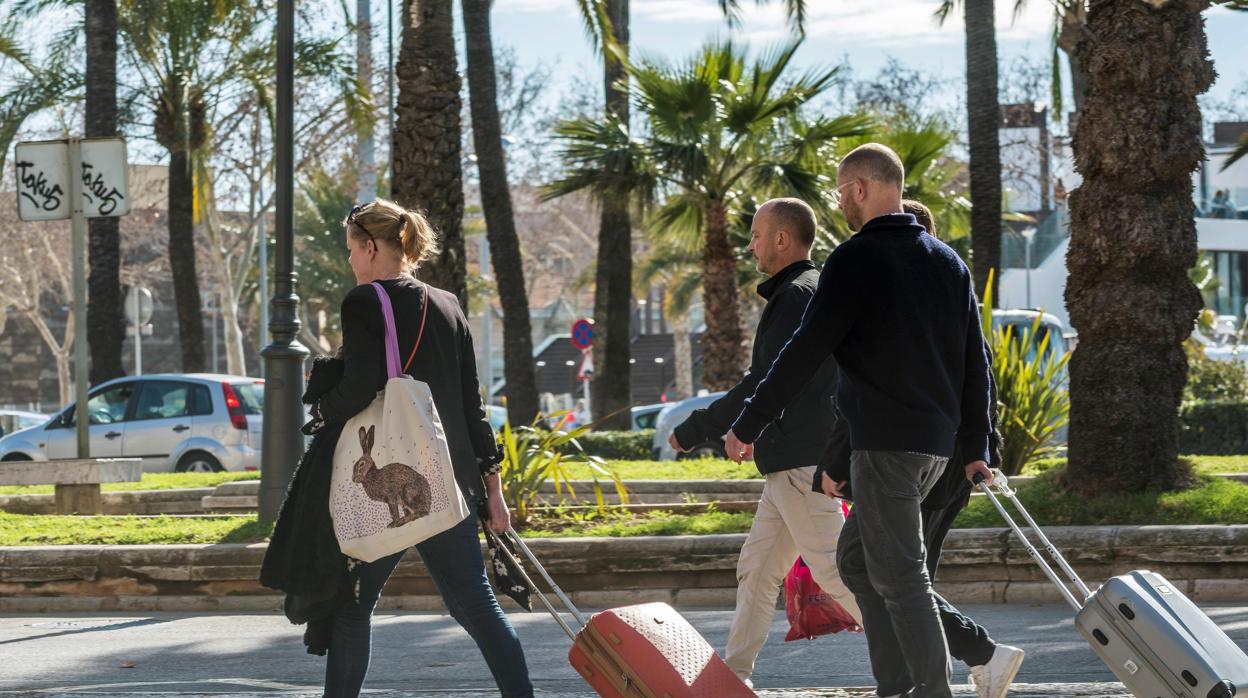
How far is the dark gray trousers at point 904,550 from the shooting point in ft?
14.3

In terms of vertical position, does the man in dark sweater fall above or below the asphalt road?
above

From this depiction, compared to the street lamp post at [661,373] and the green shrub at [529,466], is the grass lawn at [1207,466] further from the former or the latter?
the street lamp post at [661,373]

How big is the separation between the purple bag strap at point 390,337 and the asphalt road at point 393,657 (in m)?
1.63

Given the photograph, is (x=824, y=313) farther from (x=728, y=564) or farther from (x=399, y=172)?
(x=399, y=172)

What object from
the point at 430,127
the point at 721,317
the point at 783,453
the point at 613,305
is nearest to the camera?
the point at 783,453

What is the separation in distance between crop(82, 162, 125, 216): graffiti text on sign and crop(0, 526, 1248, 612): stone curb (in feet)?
9.27

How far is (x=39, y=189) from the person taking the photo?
11094 millimetres

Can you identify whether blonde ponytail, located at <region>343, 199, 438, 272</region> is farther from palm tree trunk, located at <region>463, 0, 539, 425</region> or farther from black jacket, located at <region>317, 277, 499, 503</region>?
palm tree trunk, located at <region>463, 0, 539, 425</region>

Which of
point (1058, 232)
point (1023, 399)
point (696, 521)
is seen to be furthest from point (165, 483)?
point (1058, 232)

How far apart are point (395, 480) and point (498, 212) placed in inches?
587

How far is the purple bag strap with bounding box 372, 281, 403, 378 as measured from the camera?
14.9ft

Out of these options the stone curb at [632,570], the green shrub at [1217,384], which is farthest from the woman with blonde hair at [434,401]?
the green shrub at [1217,384]

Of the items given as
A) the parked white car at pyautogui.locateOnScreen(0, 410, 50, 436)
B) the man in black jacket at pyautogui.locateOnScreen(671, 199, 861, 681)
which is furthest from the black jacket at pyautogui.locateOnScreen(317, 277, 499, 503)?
the parked white car at pyautogui.locateOnScreen(0, 410, 50, 436)

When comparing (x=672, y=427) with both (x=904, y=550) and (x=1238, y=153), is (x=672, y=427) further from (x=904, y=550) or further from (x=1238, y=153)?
(x=904, y=550)
